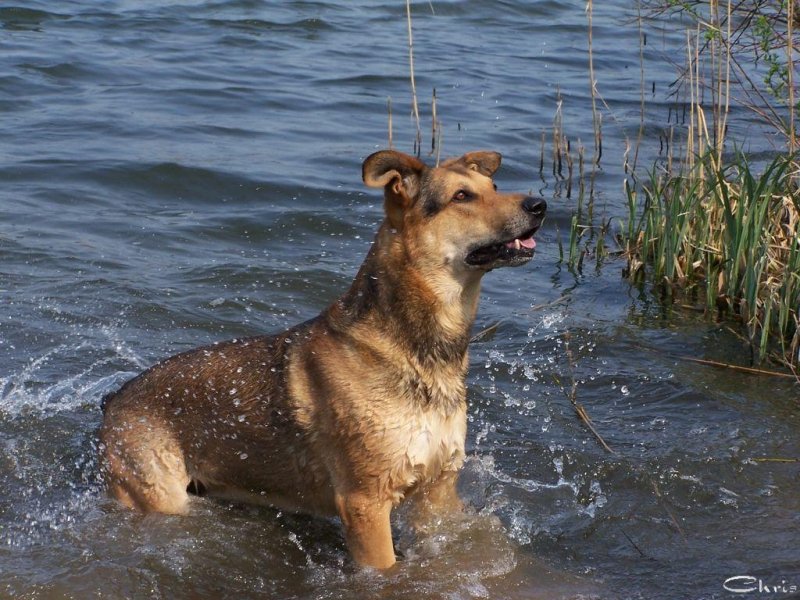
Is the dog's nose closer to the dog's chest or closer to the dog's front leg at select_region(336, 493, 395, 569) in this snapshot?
the dog's chest

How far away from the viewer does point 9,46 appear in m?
18.3

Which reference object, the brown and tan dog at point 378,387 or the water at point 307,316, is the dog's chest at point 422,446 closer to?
the brown and tan dog at point 378,387

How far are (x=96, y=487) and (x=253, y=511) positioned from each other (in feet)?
3.06

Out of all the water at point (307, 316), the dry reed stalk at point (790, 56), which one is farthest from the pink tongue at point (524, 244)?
the dry reed stalk at point (790, 56)

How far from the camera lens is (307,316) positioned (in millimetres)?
9531

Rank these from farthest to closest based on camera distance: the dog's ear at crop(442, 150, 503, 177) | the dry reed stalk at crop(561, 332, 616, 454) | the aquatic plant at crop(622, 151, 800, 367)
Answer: the aquatic plant at crop(622, 151, 800, 367) < the dry reed stalk at crop(561, 332, 616, 454) < the dog's ear at crop(442, 150, 503, 177)

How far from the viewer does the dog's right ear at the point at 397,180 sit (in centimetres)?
556

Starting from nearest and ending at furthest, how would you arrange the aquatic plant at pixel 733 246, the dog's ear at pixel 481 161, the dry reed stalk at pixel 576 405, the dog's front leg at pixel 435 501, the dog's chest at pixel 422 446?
the dog's chest at pixel 422 446 < the dog's front leg at pixel 435 501 < the dog's ear at pixel 481 161 < the dry reed stalk at pixel 576 405 < the aquatic plant at pixel 733 246

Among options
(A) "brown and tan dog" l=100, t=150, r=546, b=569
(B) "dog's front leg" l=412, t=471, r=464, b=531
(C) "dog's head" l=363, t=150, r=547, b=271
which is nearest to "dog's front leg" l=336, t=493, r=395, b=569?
(A) "brown and tan dog" l=100, t=150, r=546, b=569

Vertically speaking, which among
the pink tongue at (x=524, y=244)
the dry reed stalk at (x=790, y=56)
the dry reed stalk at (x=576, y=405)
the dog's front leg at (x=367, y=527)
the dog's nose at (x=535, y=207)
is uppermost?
the dry reed stalk at (x=790, y=56)

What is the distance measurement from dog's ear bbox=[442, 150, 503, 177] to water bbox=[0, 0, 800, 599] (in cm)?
193

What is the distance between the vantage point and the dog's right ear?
5559mm

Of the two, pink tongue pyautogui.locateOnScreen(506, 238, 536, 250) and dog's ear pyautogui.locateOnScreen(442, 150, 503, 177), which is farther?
dog's ear pyautogui.locateOnScreen(442, 150, 503, 177)

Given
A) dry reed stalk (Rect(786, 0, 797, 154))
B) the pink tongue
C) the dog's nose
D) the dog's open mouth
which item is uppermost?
dry reed stalk (Rect(786, 0, 797, 154))
